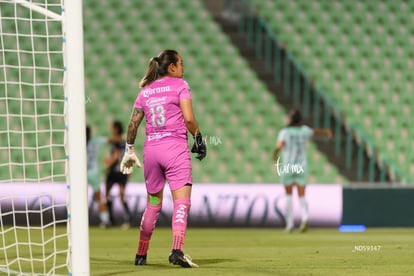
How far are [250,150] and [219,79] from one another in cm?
180

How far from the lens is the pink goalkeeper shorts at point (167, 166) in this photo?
7441 millimetres

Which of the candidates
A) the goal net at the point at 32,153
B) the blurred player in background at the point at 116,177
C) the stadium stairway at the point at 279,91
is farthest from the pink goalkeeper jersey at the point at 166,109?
the stadium stairway at the point at 279,91

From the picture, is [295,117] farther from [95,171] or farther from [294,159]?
[95,171]

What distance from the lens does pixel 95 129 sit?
16.9 meters

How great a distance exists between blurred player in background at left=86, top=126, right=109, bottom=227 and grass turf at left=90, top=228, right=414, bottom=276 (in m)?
0.35

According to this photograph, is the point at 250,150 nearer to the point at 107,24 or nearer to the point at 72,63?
the point at 107,24

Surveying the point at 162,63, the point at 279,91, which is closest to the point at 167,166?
the point at 162,63

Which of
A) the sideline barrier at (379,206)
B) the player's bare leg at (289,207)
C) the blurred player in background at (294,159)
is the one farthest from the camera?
the sideline barrier at (379,206)

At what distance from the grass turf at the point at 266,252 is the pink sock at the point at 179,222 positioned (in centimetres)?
21

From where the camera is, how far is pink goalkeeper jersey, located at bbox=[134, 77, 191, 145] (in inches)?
295

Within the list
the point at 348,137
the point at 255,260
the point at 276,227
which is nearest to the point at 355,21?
the point at 348,137

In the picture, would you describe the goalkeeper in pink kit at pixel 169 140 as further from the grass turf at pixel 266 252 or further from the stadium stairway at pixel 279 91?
the stadium stairway at pixel 279 91

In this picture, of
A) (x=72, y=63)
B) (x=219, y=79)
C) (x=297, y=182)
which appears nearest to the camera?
(x=72, y=63)

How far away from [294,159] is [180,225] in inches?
264
